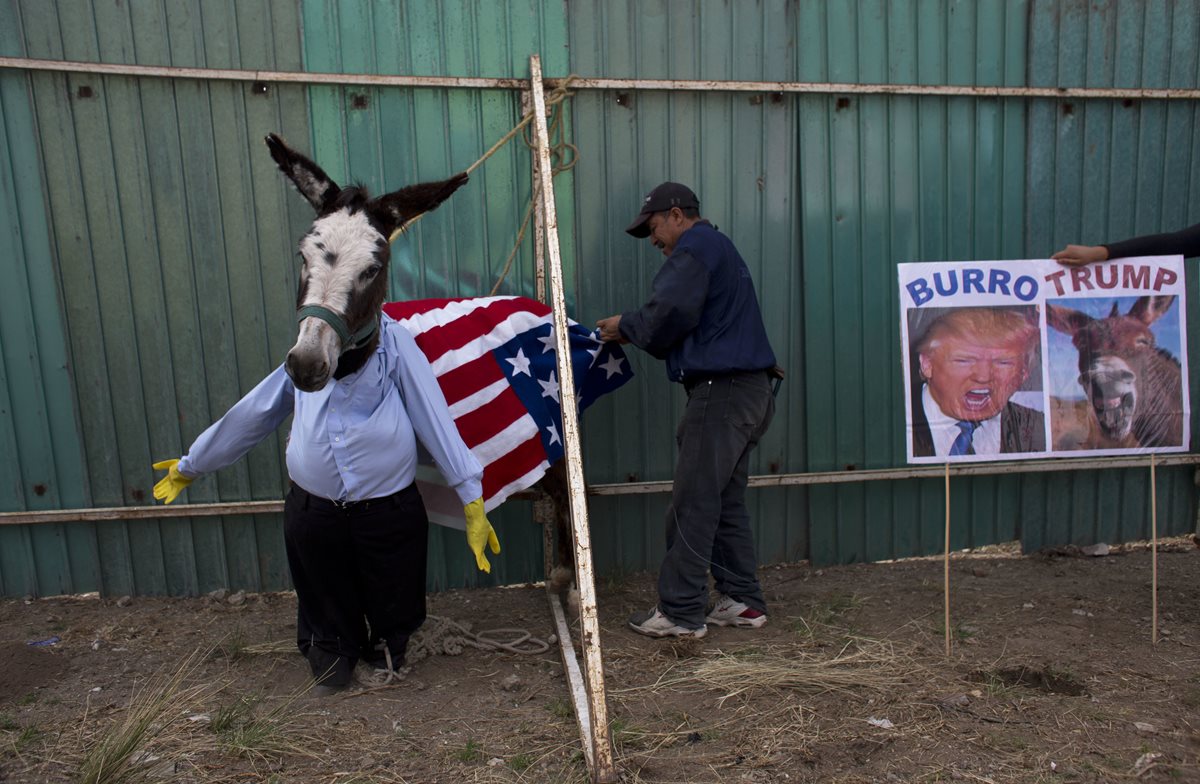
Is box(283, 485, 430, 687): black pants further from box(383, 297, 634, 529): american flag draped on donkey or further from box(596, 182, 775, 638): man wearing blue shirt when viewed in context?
box(596, 182, 775, 638): man wearing blue shirt

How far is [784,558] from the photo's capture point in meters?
5.07

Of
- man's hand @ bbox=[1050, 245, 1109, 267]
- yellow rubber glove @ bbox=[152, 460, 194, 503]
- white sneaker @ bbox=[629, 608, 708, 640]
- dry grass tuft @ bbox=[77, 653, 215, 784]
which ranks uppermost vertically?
man's hand @ bbox=[1050, 245, 1109, 267]

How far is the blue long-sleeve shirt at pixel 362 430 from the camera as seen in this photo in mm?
3248

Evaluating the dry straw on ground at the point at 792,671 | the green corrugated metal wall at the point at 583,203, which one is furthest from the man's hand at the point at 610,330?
the dry straw on ground at the point at 792,671

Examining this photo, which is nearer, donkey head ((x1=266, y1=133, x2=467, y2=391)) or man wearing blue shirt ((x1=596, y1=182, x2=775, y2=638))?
donkey head ((x1=266, y1=133, x2=467, y2=391))

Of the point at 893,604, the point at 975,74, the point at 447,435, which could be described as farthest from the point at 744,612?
the point at 975,74

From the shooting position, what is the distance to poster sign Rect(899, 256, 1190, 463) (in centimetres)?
384

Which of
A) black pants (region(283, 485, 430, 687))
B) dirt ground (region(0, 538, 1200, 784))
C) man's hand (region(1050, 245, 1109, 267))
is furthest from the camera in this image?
man's hand (region(1050, 245, 1109, 267))

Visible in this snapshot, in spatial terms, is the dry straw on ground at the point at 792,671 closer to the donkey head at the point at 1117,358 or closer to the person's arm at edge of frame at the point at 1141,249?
the donkey head at the point at 1117,358

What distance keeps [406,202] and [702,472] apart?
1801mm

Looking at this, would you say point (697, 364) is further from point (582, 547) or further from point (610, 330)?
point (582, 547)

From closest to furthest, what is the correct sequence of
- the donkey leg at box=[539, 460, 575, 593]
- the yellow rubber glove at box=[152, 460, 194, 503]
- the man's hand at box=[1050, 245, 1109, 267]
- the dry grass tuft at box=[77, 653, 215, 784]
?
the dry grass tuft at box=[77, 653, 215, 784], the yellow rubber glove at box=[152, 460, 194, 503], the man's hand at box=[1050, 245, 1109, 267], the donkey leg at box=[539, 460, 575, 593]

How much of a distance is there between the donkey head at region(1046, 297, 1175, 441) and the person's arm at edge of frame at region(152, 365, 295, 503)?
356 centimetres

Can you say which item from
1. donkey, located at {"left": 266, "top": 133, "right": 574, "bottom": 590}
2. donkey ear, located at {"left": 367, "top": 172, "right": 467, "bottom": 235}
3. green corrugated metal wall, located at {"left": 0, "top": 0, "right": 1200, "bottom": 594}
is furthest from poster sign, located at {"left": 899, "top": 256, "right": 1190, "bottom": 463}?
donkey, located at {"left": 266, "top": 133, "right": 574, "bottom": 590}
